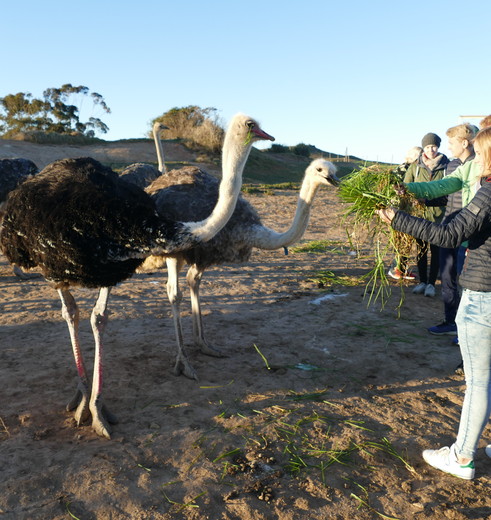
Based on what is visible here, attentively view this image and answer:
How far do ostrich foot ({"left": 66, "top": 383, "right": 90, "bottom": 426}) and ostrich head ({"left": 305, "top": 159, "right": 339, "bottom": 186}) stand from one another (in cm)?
237

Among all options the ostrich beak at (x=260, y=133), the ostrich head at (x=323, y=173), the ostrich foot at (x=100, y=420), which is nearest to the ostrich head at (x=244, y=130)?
the ostrich beak at (x=260, y=133)

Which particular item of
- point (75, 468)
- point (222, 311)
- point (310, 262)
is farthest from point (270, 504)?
point (310, 262)

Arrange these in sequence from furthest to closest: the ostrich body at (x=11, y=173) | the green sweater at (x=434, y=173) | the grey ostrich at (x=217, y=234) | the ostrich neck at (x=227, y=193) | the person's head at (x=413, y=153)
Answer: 1. the ostrich body at (x=11, y=173)
2. the person's head at (x=413, y=153)
3. the green sweater at (x=434, y=173)
4. the grey ostrich at (x=217, y=234)
5. the ostrich neck at (x=227, y=193)

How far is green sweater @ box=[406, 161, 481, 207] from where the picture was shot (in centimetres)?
317

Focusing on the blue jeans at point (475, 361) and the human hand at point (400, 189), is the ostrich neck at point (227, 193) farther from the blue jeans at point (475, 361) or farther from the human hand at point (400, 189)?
the blue jeans at point (475, 361)

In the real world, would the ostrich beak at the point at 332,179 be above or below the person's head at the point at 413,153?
below

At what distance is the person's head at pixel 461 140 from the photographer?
406 centimetres

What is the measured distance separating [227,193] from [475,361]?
185 centimetres

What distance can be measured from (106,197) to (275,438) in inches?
72.8

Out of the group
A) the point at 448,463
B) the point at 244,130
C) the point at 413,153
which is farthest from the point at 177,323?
the point at 413,153

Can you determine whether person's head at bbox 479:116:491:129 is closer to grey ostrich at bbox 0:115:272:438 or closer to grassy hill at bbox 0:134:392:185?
grey ostrich at bbox 0:115:272:438

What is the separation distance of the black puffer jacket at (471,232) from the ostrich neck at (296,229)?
1.51m

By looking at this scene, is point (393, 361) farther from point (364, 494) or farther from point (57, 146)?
point (57, 146)

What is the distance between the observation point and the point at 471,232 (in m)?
2.36
